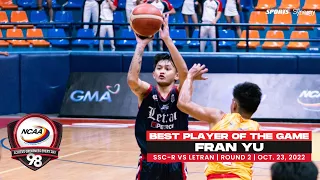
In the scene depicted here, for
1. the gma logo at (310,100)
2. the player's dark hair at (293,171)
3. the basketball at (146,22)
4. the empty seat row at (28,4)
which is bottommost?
the gma logo at (310,100)

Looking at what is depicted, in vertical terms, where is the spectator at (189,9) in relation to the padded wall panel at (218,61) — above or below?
above

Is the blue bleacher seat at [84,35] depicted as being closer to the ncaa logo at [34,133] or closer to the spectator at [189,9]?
the spectator at [189,9]

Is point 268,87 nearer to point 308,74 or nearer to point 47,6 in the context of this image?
point 308,74

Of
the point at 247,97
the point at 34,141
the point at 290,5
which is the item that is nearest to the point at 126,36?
the point at 290,5

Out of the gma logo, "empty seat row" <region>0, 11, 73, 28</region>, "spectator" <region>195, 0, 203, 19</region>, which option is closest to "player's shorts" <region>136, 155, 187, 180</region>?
the gma logo

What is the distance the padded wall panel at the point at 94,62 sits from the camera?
17.7 meters

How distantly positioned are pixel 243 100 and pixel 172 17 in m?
14.4

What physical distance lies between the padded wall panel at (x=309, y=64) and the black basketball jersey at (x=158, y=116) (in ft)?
34.8

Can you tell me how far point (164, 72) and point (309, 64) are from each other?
10765mm

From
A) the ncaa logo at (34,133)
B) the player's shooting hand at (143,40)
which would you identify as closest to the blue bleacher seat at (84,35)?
the ncaa logo at (34,133)

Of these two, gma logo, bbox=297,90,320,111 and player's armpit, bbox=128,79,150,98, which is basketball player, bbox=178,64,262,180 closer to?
player's armpit, bbox=128,79,150,98

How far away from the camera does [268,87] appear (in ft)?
54.5

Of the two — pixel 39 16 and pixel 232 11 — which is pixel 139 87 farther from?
pixel 39 16

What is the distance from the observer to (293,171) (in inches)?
142
